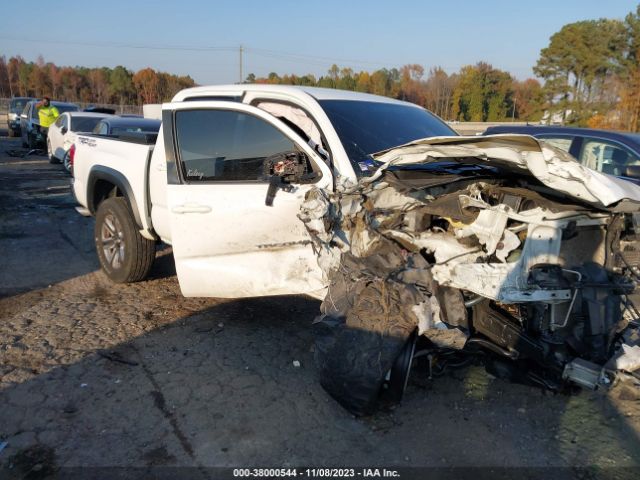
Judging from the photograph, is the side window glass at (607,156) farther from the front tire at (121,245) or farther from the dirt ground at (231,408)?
the front tire at (121,245)

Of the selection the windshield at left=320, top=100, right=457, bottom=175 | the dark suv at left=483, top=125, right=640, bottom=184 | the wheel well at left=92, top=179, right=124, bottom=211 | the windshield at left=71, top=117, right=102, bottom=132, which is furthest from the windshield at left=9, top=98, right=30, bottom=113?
the windshield at left=320, top=100, right=457, bottom=175

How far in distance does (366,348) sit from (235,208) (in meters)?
1.48

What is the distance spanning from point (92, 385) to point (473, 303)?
8.65 ft

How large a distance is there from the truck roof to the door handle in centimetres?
112

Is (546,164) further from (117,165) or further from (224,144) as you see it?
(117,165)

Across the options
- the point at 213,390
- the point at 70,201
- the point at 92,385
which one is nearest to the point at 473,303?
the point at 213,390

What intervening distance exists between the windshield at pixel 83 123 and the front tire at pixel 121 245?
9.91m

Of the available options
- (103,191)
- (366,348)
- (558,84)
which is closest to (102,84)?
(558,84)

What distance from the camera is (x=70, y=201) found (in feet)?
33.8

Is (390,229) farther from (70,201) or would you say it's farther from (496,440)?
(70,201)

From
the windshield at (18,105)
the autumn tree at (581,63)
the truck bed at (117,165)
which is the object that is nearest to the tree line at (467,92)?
the autumn tree at (581,63)

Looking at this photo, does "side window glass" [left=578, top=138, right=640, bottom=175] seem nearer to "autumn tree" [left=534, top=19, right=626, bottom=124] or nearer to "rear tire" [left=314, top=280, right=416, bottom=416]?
"rear tire" [left=314, top=280, right=416, bottom=416]

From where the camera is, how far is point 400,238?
3.54 m

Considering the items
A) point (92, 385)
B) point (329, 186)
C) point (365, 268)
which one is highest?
point (329, 186)
